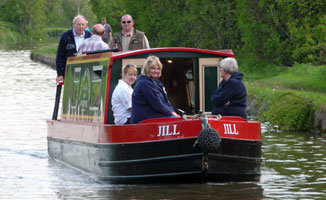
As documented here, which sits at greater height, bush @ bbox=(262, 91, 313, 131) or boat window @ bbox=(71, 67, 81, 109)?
boat window @ bbox=(71, 67, 81, 109)

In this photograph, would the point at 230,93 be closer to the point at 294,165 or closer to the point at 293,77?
the point at 294,165

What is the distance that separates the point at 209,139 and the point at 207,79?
8.23 ft

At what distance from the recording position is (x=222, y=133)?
36.9ft

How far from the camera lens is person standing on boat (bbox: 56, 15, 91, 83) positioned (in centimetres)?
1522

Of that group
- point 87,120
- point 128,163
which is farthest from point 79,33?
point 128,163

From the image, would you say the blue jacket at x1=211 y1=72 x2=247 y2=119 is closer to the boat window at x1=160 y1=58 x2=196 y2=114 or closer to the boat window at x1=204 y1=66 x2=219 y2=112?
the boat window at x1=204 y1=66 x2=219 y2=112

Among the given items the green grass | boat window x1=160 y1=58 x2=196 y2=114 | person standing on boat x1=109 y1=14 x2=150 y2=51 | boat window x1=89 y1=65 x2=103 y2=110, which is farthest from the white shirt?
the green grass

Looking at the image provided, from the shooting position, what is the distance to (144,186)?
11703mm

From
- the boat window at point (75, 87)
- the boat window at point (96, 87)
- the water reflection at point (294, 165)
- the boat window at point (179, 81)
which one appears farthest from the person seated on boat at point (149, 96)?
the boat window at point (75, 87)

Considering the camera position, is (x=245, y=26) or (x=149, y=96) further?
(x=245, y=26)

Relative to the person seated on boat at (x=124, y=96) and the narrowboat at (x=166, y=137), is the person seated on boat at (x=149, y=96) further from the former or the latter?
the person seated on boat at (x=124, y=96)

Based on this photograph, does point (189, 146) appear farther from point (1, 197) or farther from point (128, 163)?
point (1, 197)

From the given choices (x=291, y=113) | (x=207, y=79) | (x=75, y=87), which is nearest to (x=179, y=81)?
(x=207, y=79)

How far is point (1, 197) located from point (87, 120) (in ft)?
8.70
